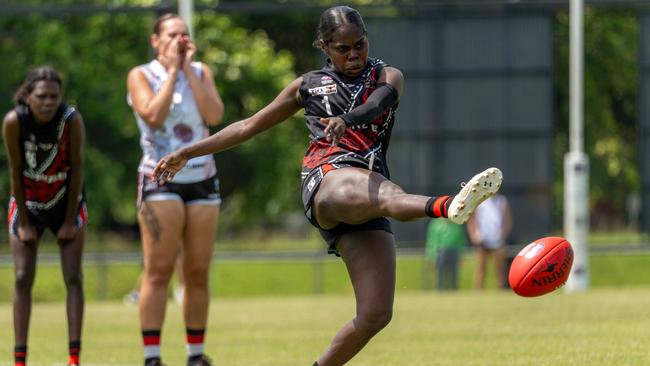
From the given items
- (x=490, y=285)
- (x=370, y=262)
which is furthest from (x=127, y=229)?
(x=370, y=262)

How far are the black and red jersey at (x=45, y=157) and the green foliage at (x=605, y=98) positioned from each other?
21.5m

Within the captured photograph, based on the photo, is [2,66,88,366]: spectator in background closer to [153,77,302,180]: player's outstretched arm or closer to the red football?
[153,77,302,180]: player's outstretched arm

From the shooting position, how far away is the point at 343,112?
22.2 feet

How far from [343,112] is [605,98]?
2465 cm

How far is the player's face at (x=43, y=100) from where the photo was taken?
8.82 meters

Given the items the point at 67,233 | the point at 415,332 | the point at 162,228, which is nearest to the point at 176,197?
the point at 162,228

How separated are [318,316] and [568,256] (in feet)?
28.7

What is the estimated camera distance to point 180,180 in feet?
28.7

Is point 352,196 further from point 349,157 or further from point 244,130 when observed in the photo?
point 244,130

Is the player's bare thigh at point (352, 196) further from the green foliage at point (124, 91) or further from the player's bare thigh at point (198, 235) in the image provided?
the green foliage at point (124, 91)

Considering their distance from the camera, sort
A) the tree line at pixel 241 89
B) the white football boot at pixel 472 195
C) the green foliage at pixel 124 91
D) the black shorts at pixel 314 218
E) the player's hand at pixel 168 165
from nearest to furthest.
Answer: the white football boot at pixel 472 195 < the black shorts at pixel 314 218 < the player's hand at pixel 168 165 < the green foliage at pixel 124 91 < the tree line at pixel 241 89

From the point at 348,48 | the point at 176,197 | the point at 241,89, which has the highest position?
the point at 348,48

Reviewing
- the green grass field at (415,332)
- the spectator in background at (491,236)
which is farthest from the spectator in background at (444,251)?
the green grass field at (415,332)

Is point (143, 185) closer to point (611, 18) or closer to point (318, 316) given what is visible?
point (318, 316)
